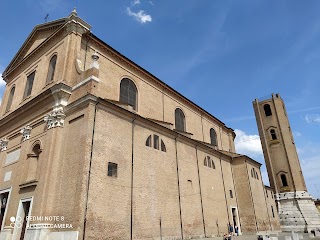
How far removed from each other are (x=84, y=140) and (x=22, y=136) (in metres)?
6.32

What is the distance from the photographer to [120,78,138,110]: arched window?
1656 centimetres

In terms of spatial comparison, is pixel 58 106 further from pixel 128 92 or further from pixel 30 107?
pixel 128 92

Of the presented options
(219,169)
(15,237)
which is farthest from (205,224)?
(15,237)

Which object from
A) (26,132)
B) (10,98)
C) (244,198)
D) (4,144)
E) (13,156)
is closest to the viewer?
(26,132)

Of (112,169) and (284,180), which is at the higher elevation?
(284,180)

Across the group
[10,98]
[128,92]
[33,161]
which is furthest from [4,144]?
[128,92]

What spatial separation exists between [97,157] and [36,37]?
11.9 metres

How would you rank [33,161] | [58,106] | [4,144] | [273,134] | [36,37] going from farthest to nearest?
[273,134] < [36,37] < [4,144] < [33,161] < [58,106]

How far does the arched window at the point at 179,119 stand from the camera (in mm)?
21070

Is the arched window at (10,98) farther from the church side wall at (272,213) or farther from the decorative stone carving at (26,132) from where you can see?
the church side wall at (272,213)

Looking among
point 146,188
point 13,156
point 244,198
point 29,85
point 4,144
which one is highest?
point 29,85

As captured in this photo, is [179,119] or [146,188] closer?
[146,188]

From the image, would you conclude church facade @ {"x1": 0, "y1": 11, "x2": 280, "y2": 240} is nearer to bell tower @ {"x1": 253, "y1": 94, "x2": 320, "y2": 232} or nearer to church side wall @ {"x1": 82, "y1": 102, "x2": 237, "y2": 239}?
church side wall @ {"x1": 82, "y1": 102, "x2": 237, "y2": 239}

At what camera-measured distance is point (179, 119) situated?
21578 millimetres
